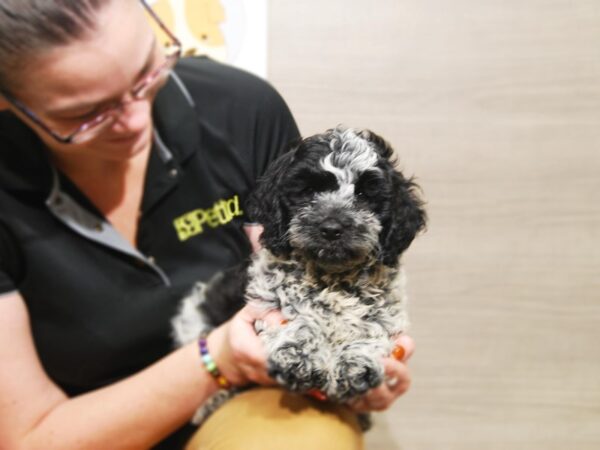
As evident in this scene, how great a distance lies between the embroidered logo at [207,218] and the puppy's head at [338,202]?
4cm

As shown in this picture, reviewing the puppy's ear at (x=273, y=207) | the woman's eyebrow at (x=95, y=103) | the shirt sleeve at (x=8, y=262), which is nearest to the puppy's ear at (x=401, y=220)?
the puppy's ear at (x=273, y=207)

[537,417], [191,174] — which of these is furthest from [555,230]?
[537,417]

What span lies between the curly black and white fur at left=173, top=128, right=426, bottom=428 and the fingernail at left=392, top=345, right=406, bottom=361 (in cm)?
3

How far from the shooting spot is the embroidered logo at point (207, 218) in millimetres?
659

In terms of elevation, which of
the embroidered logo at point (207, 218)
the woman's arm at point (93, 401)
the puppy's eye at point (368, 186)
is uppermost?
the puppy's eye at point (368, 186)

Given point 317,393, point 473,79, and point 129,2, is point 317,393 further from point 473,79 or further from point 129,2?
point 129,2

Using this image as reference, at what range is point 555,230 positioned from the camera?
0.85 m

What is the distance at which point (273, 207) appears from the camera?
629mm

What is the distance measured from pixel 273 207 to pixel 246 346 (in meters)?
0.33

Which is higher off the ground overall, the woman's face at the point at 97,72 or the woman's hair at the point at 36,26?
the woman's hair at the point at 36,26

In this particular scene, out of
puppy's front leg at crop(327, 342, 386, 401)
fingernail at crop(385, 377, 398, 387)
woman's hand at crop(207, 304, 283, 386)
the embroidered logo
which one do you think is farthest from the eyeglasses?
fingernail at crop(385, 377, 398, 387)

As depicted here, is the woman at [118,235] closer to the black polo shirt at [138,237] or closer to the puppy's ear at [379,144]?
the black polo shirt at [138,237]

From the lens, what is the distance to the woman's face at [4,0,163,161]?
0.81m

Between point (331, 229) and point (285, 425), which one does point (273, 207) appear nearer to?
point (331, 229)
